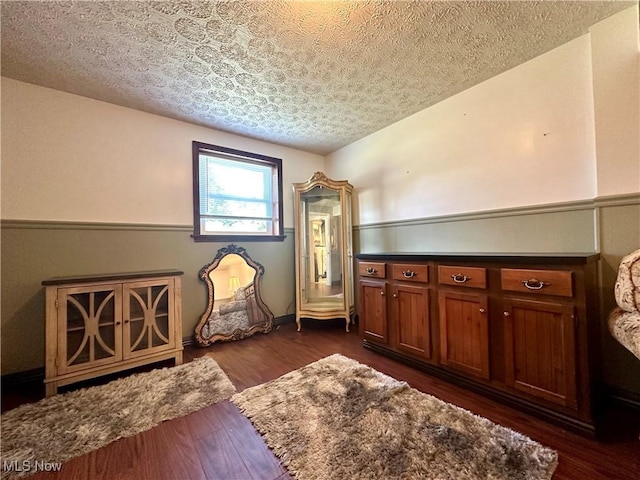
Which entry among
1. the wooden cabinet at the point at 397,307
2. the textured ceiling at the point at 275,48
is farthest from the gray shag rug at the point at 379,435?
the textured ceiling at the point at 275,48

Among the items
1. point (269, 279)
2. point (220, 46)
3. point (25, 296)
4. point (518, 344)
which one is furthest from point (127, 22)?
point (518, 344)

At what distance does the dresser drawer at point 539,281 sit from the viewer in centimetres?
133

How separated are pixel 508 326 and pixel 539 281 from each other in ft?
1.08

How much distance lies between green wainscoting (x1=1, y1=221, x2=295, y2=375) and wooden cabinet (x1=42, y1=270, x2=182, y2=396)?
0.41 meters

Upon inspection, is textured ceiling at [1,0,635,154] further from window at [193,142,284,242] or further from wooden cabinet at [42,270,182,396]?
wooden cabinet at [42,270,182,396]

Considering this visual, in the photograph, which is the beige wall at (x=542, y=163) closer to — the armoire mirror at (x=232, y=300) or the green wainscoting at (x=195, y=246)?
the green wainscoting at (x=195, y=246)

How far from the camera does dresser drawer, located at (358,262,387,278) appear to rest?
2.26 metres

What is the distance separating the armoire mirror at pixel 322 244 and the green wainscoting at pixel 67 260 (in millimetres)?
1073

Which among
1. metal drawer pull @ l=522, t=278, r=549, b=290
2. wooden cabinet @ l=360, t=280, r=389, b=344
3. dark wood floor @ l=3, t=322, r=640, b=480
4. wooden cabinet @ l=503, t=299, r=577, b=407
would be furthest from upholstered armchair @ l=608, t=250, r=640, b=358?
wooden cabinet @ l=360, t=280, r=389, b=344

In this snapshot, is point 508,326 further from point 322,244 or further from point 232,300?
point 232,300

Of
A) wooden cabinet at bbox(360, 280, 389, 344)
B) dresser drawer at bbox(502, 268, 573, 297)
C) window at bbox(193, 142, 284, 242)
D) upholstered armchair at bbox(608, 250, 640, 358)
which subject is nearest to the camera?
upholstered armchair at bbox(608, 250, 640, 358)

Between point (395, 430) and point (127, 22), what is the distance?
2.84 meters

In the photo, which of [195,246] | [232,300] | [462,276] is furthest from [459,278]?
[195,246]

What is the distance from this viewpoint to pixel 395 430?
1.30 metres
